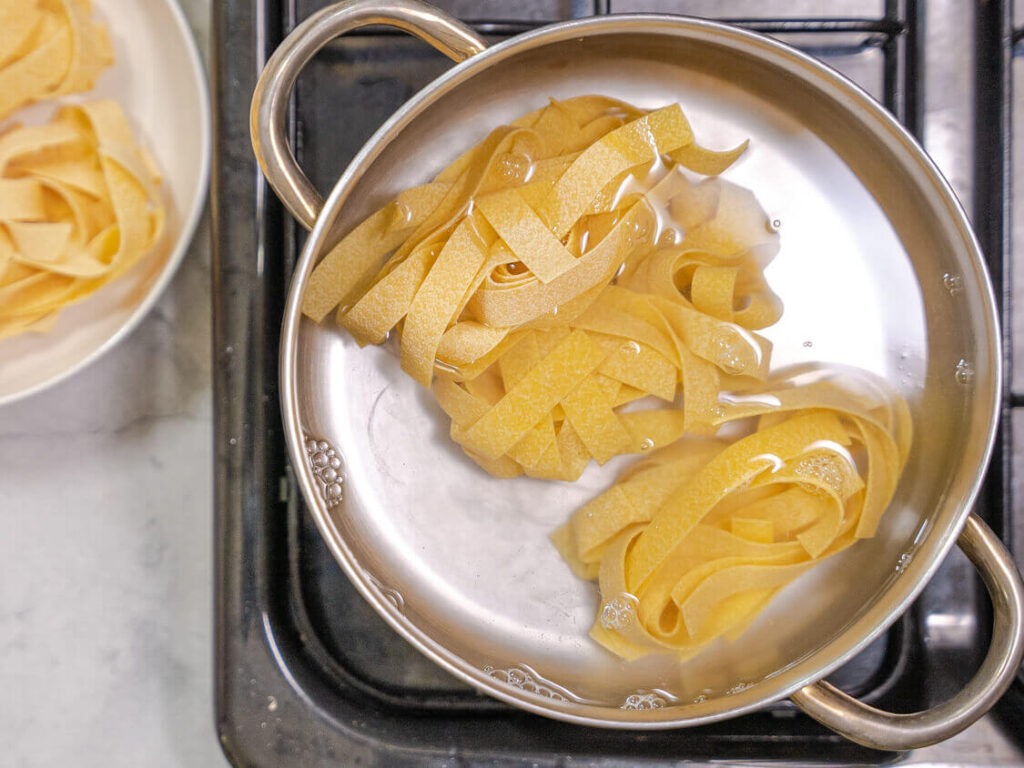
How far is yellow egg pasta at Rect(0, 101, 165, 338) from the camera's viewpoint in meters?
0.50

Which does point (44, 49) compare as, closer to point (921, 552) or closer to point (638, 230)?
point (638, 230)

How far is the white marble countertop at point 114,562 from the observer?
0.56 metres

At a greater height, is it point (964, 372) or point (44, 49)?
point (44, 49)

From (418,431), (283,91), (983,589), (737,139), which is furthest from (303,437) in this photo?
(983,589)

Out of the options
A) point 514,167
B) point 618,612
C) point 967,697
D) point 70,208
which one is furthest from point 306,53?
point 967,697

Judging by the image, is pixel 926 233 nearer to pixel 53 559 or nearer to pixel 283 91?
pixel 283 91

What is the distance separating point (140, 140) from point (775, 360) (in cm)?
43

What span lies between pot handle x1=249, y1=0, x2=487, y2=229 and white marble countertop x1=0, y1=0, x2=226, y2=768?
193mm

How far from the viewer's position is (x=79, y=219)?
51cm

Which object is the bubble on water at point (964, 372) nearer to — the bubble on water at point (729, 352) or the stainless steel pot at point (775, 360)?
the stainless steel pot at point (775, 360)

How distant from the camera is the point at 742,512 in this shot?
0.48m

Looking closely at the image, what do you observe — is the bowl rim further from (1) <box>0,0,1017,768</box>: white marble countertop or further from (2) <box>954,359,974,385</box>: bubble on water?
(1) <box>0,0,1017,768</box>: white marble countertop

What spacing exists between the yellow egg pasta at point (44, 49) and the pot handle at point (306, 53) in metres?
0.19

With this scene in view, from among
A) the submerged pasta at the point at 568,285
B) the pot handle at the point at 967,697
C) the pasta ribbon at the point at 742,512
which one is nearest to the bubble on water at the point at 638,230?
the submerged pasta at the point at 568,285
